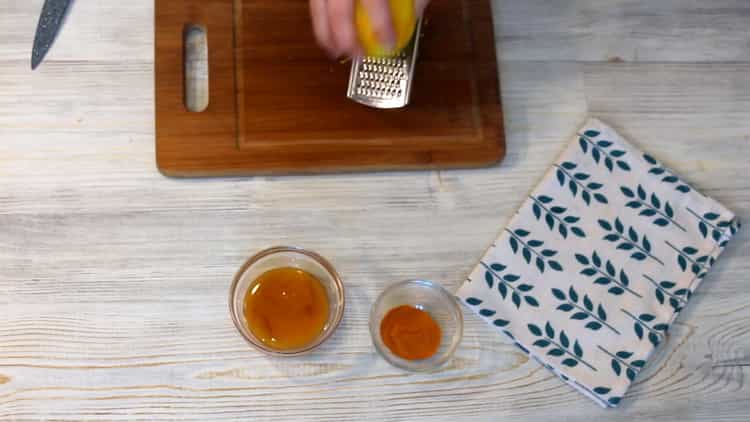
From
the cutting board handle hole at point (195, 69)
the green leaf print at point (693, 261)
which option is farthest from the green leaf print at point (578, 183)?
the cutting board handle hole at point (195, 69)

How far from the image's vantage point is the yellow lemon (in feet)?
2.47

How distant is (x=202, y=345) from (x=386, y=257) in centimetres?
24

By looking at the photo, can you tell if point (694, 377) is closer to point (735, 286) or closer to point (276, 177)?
point (735, 286)

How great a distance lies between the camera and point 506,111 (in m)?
0.91

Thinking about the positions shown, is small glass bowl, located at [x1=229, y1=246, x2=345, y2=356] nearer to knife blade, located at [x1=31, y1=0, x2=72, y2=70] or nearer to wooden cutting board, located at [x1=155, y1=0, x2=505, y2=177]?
wooden cutting board, located at [x1=155, y1=0, x2=505, y2=177]

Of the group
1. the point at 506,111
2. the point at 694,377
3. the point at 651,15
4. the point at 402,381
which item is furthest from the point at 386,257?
the point at 651,15

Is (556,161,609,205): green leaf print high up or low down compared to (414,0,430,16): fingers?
Result: down

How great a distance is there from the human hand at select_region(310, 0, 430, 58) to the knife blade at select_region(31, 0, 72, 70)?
35cm

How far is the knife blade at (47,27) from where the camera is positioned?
87cm

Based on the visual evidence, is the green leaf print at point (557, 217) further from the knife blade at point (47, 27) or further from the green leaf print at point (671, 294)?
the knife blade at point (47, 27)

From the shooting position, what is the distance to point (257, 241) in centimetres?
83

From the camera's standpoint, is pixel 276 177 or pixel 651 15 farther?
pixel 651 15

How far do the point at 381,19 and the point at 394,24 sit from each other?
2cm

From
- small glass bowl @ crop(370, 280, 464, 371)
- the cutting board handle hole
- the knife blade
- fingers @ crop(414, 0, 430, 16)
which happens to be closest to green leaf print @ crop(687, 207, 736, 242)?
small glass bowl @ crop(370, 280, 464, 371)
